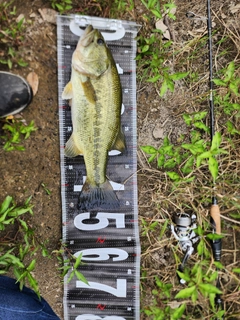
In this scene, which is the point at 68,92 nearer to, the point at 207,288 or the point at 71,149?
the point at 71,149

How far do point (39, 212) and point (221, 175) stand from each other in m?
1.56

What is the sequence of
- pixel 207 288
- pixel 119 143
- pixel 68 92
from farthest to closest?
pixel 119 143, pixel 68 92, pixel 207 288

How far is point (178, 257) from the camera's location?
2699mm

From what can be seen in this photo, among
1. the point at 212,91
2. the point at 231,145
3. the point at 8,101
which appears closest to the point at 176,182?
the point at 231,145

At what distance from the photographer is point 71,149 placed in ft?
8.16

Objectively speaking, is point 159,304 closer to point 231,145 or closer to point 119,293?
point 119,293

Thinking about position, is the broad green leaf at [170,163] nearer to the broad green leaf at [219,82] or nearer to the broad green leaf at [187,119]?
the broad green leaf at [187,119]

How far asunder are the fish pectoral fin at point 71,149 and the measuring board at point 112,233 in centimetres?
9

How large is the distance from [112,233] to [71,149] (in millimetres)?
796

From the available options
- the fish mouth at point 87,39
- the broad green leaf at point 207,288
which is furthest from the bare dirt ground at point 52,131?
the broad green leaf at point 207,288

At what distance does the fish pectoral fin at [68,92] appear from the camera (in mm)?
2354

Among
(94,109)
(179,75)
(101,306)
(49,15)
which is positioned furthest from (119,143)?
(101,306)

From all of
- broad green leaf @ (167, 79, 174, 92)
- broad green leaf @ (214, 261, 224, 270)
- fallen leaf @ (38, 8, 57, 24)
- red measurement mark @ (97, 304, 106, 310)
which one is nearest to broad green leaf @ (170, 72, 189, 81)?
broad green leaf @ (167, 79, 174, 92)

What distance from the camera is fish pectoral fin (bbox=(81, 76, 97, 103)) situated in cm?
224
